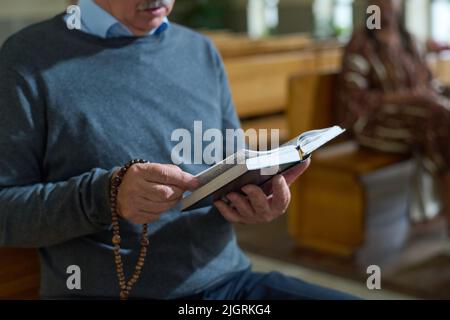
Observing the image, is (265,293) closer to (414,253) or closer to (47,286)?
(47,286)

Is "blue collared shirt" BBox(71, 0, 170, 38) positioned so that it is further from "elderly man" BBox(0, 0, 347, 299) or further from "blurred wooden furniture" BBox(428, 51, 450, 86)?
"blurred wooden furniture" BBox(428, 51, 450, 86)

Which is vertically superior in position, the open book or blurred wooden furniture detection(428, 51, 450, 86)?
the open book

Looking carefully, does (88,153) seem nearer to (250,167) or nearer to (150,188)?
(150,188)

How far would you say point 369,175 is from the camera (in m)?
3.80

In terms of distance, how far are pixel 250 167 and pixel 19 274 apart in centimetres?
62

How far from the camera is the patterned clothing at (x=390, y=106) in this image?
12.6 feet

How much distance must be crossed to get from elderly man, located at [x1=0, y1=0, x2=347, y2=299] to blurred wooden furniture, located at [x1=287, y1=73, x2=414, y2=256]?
2241mm

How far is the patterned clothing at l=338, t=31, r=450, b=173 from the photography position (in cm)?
385

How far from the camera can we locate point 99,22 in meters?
1.59

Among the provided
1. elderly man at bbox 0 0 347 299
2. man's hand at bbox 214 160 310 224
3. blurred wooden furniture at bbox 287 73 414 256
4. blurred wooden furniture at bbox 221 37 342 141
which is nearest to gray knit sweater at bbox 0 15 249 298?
elderly man at bbox 0 0 347 299

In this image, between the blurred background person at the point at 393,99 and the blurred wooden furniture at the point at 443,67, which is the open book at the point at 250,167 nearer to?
the blurred background person at the point at 393,99

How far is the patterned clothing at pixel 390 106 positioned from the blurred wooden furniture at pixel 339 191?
0.11 metres

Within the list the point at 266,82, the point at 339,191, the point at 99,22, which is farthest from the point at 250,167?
the point at 266,82
